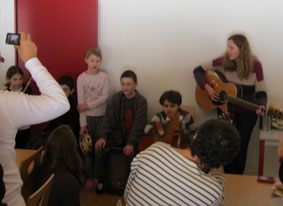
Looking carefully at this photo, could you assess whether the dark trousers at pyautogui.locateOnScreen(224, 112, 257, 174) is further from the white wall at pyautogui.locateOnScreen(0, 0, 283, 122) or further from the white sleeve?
the white sleeve

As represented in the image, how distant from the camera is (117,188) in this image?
11.3 ft

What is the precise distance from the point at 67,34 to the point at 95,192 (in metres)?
1.77

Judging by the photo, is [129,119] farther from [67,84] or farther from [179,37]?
[179,37]

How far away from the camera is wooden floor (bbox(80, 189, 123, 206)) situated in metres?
3.25

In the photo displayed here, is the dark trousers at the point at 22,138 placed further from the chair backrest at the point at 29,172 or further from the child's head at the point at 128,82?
the chair backrest at the point at 29,172

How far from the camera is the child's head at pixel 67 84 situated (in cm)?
374

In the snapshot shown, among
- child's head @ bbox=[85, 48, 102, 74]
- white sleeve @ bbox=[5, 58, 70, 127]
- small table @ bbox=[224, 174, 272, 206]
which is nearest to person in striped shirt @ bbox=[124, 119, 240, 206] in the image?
small table @ bbox=[224, 174, 272, 206]

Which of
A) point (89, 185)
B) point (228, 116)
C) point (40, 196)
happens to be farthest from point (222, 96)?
point (40, 196)

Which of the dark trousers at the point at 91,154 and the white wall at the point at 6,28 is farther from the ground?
the white wall at the point at 6,28

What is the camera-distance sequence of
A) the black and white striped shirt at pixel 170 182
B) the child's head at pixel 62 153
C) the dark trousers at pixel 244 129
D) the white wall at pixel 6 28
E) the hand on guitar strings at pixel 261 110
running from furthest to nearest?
1. the white wall at pixel 6 28
2. the dark trousers at pixel 244 129
3. the hand on guitar strings at pixel 261 110
4. the child's head at pixel 62 153
5. the black and white striped shirt at pixel 170 182

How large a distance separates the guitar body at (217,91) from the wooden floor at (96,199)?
4.32 feet

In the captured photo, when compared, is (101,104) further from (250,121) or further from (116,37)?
(250,121)

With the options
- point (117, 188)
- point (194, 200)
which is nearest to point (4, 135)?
point (194, 200)

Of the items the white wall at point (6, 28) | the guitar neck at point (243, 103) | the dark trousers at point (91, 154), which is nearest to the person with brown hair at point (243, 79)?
the guitar neck at point (243, 103)
